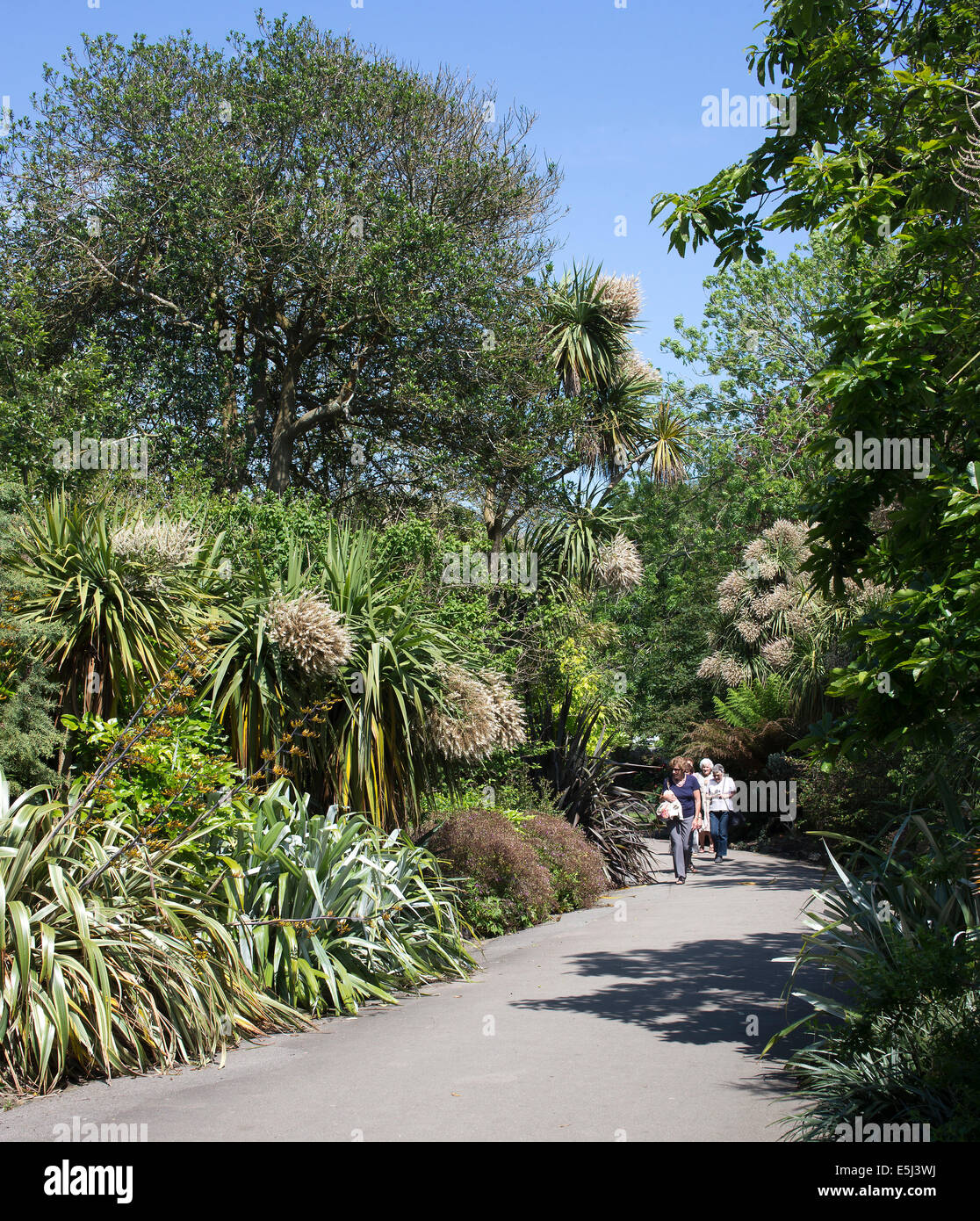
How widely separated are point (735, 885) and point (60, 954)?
35.2 ft

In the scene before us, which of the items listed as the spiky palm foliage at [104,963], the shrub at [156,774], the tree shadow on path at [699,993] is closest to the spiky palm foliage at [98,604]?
the shrub at [156,774]

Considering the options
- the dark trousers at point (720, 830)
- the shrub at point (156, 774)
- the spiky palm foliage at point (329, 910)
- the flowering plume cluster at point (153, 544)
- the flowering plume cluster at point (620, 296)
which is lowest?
the dark trousers at point (720, 830)

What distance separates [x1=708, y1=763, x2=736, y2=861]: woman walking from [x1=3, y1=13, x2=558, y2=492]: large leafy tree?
25.5 ft

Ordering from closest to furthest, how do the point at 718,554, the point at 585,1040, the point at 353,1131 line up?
the point at 353,1131 < the point at 585,1040 < the point at 718,554

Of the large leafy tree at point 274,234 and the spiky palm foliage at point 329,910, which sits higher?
the large leafy tree at point 274,234

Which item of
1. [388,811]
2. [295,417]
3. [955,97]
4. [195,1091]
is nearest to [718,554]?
[295,417]

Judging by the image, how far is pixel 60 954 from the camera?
5.32 m

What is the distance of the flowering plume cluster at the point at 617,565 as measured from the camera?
1797 centimetres

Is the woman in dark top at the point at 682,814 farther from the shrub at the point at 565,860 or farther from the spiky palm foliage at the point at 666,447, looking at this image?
the spiky palm foliage at the point at 666,447

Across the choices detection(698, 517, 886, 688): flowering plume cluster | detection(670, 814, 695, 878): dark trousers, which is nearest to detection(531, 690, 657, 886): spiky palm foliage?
detection(670, 814, 695, 878): dark trousers

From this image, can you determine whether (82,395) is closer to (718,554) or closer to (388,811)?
(388,811)

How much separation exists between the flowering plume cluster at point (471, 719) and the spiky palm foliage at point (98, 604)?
2.35 meters

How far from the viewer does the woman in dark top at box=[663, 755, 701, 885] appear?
14.7m

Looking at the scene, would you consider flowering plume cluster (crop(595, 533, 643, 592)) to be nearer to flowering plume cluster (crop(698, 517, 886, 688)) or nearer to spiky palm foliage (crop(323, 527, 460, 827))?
flowering plume cluster (crop(698, 517, 886, 688))
